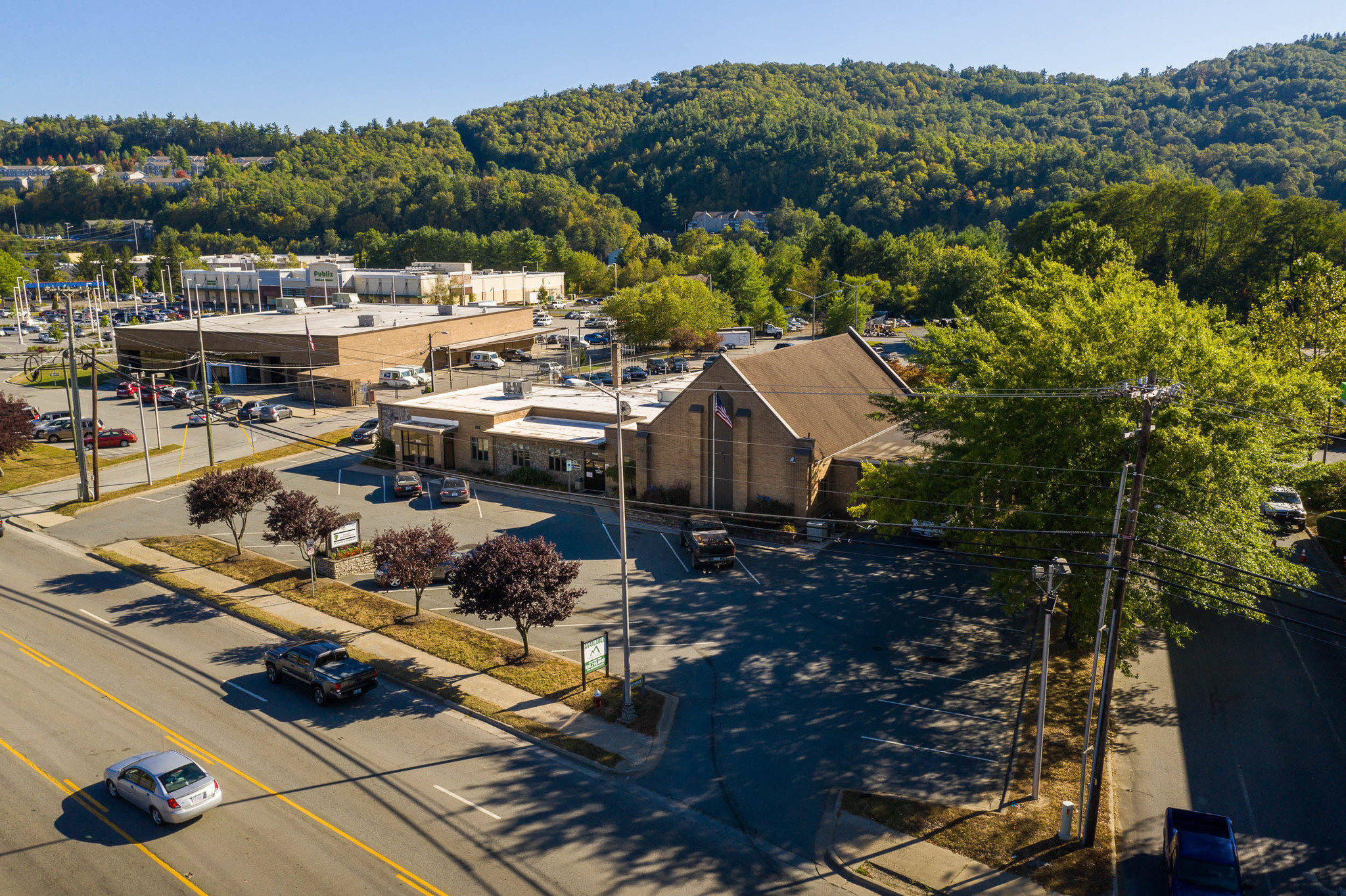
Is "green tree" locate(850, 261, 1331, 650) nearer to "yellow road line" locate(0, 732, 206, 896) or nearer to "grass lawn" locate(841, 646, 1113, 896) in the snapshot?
"grass lawn" locate(841, 646, 1113, 896)

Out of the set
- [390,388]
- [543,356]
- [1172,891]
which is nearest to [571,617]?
[1172,891]

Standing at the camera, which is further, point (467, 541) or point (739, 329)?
point (739, 329)

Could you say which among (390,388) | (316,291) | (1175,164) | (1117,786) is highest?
(1175,164)

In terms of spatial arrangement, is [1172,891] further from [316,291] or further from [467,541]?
[316,291]

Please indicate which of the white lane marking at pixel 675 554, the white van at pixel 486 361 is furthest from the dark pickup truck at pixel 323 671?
the white van at pixel 486 361

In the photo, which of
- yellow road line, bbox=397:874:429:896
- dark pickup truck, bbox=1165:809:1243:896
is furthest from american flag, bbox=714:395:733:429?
yellow road line, bbox=397:874:429:896

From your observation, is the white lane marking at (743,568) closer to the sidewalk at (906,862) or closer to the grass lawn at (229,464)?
the sidewalk at (906,862)
